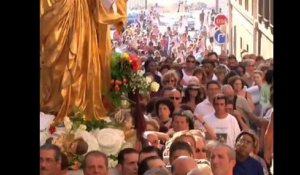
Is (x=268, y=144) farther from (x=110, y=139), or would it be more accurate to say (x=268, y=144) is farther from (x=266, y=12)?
(x=110, y=139)

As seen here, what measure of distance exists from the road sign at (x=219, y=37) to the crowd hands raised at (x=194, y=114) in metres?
0.10

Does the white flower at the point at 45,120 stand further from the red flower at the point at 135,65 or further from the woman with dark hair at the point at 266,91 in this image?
the woman with dark hair at the point at 266,91

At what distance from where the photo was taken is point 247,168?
5.85 metres

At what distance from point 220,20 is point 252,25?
0.25m

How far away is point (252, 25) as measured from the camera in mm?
5883

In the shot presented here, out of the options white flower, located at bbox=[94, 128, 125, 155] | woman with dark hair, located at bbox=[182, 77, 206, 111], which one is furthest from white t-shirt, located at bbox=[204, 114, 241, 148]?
white flower, located at bbox=[94, 128, 125, 155]

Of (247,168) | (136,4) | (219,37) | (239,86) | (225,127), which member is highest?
(136,4)

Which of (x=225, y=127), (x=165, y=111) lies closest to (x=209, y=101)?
(x=225, y=127)

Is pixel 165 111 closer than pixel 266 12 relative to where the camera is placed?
No

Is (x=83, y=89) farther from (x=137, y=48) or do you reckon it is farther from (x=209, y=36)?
(x=209, y=36)

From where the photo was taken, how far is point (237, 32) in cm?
589

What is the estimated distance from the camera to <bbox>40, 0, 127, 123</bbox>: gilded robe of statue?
5.89 m

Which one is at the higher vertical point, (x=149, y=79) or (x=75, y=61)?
(x=75, y=61)

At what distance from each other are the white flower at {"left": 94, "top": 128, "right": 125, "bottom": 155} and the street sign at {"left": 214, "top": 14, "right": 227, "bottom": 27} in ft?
3.71
